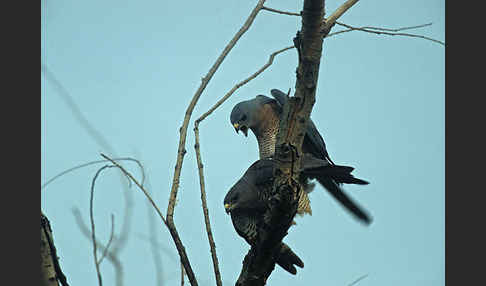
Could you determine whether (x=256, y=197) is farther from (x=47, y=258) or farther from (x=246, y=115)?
(x=47, y=258)

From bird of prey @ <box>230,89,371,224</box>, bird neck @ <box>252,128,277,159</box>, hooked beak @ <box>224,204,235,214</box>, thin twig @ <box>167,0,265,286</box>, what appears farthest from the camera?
bird neck @ <box>252,128,277,159</box>

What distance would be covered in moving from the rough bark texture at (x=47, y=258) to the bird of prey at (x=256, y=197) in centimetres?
205

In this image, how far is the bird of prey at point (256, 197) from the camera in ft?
11.8

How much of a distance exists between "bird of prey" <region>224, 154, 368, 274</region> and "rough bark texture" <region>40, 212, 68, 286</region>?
6.71 ft

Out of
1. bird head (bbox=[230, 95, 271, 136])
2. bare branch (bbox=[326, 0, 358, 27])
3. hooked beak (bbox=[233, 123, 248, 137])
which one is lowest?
bare branch (bbox=[326, 0, 358, 27])

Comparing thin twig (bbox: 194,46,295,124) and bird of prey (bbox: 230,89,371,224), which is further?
bird of prey (bbox: 230,89,371,224)

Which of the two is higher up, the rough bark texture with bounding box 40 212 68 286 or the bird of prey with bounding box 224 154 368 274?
the bird of prey with bounding box 224 154 368 274

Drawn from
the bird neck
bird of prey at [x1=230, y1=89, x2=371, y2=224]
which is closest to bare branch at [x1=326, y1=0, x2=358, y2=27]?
bird of prey at [x1=230, y1=89, x2=371, y2=224]

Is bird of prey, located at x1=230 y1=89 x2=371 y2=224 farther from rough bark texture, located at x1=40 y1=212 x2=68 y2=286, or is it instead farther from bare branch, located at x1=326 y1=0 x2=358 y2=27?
rough bark texture, located at x1=40 y1=212 x2=68 y2=286

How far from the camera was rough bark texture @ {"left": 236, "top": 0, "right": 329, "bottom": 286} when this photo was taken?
2230mm

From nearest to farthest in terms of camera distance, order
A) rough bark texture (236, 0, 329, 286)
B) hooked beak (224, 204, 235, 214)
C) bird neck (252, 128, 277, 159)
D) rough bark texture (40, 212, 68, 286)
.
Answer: rough bark texture (40, 212, 68, 286) < rough bark texture (236, 0, 329, 286) < hooked beak (224, 204, 235, 214) < bird neck (252, 128, 277, 159)

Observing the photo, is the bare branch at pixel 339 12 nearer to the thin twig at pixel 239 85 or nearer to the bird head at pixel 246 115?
the thin twig at pixel 239 85

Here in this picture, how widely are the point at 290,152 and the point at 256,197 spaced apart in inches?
63.9

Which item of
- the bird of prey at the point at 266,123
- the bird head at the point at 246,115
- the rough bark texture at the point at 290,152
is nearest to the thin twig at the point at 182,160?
the rough bark texture at the point at 290,152
